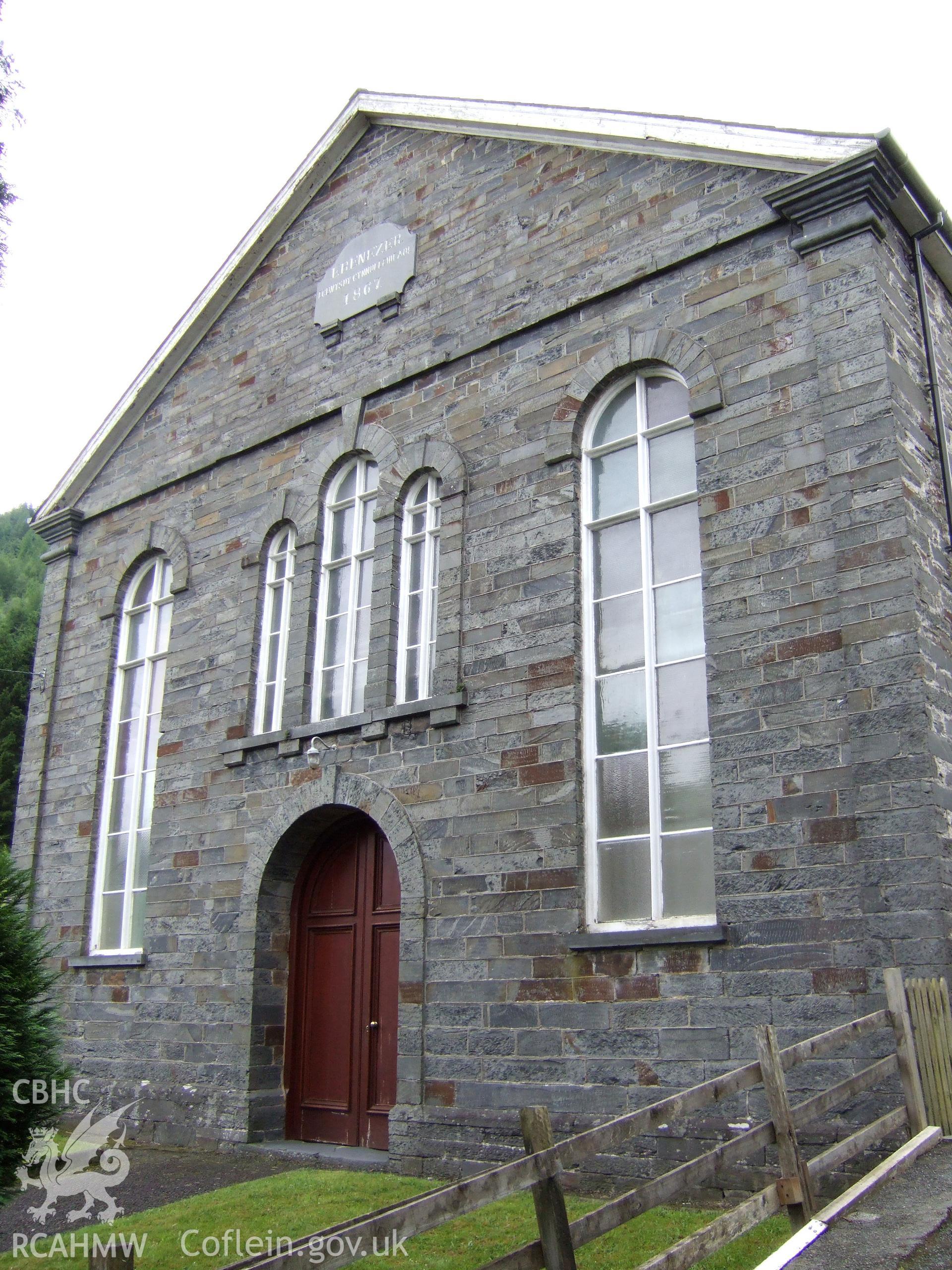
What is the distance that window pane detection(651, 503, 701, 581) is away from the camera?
8969 millimetres

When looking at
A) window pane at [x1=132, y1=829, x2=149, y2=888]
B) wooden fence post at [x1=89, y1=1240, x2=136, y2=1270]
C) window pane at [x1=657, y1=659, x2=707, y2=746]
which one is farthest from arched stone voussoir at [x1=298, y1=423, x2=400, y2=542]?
wooden fence post at [x1=89, y1=1240, x2=136, y2=1270]

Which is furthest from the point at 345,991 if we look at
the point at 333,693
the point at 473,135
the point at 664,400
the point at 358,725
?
the point at 473,135

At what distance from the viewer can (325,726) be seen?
10.6 m

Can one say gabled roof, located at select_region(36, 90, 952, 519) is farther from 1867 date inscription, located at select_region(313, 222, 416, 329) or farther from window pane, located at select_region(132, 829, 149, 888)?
window pane, located at select_region(132, 829, 149, 888)

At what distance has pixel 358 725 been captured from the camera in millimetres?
10336

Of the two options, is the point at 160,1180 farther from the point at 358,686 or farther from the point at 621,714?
the point at 621,714

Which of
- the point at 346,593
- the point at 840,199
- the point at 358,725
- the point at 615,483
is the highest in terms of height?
the point at 840,199

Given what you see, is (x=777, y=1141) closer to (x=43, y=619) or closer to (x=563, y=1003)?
(x=563, y=1003)

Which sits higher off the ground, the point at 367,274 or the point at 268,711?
the point at 367,274

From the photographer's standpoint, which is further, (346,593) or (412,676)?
(346,593)

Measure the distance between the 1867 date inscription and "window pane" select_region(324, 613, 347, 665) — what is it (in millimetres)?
3324

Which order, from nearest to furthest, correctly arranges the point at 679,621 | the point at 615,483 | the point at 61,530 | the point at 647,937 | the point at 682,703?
the point at 647,937, the point at 682,703, the point at 679,621, the point at 615,483, the point at 61,530

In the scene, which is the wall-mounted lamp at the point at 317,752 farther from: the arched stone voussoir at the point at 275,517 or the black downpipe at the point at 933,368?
the black downpipe at the point at 933,368

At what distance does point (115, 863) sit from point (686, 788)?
7.07m
